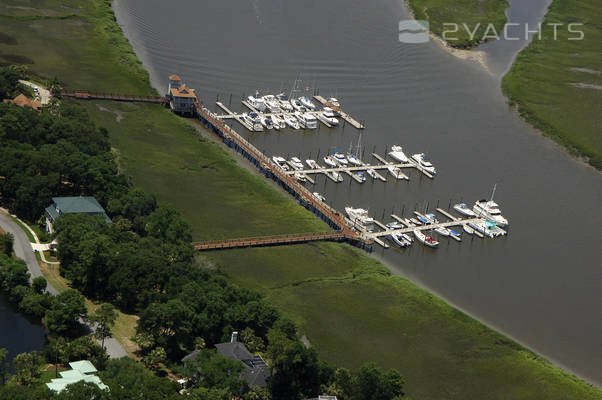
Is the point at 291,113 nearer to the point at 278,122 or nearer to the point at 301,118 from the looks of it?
the point at 301,118

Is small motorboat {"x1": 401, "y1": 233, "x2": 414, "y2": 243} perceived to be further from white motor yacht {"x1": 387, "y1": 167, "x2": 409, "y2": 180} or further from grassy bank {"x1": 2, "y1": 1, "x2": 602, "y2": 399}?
white motor yacht {"x1": 387, "y1": 167, "x2": 409, "y2": 180}

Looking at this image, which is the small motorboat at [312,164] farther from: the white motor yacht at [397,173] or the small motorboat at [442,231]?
the small motorboat at [442,231]

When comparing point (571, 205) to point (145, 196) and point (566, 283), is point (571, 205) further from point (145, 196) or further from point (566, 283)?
point (145, 196)

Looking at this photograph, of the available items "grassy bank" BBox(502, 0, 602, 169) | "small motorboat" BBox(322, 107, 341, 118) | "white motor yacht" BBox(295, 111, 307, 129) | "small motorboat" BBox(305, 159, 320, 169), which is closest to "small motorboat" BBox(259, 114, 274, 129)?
"white motor yacht" BBox(295, 111, 307, 129)

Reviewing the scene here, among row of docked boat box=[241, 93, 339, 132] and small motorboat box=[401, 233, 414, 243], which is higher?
row of docked boat box=[241, 93, 339, 132]

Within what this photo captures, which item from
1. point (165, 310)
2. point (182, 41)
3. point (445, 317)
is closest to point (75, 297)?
point (165, 310)
